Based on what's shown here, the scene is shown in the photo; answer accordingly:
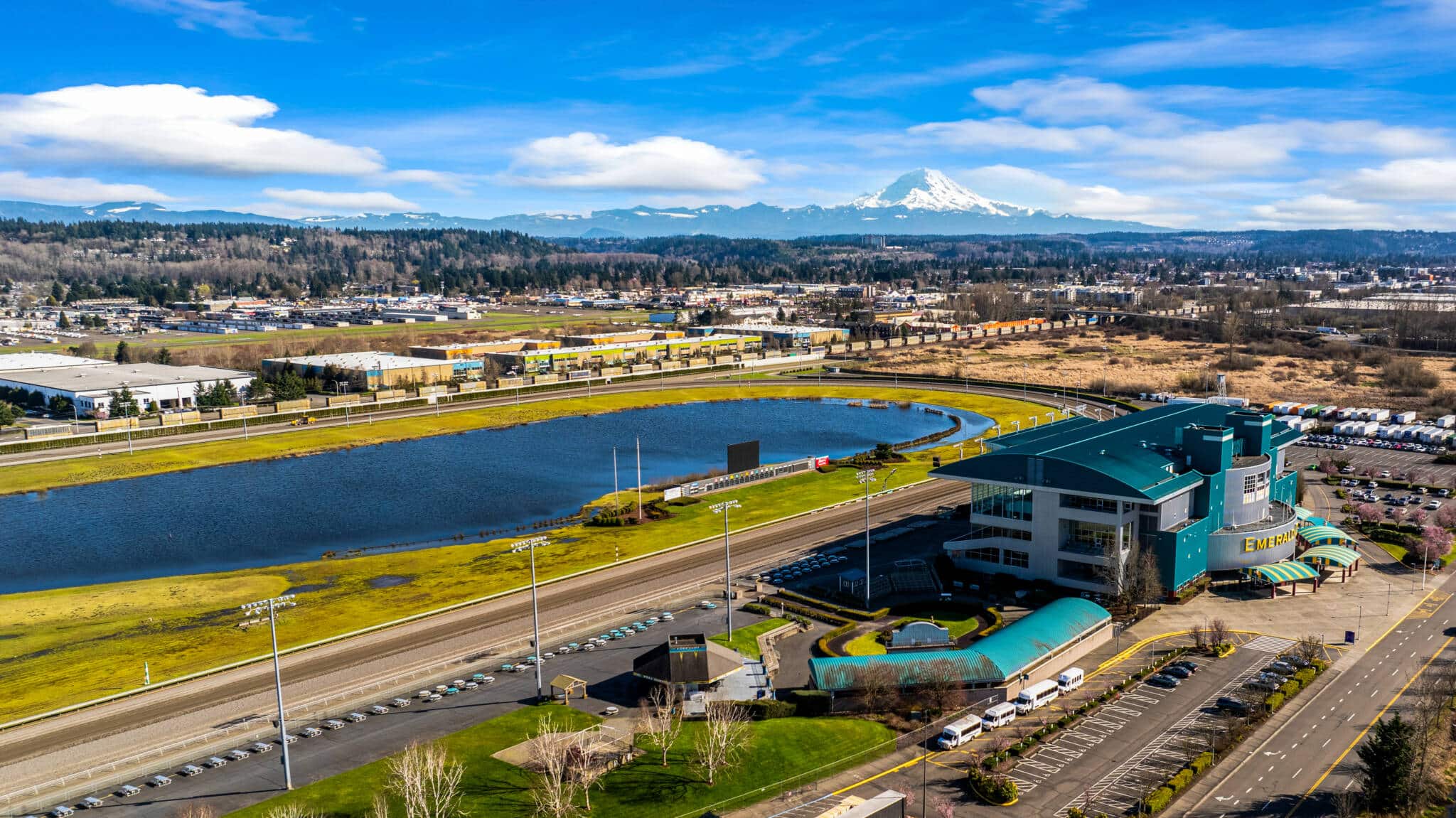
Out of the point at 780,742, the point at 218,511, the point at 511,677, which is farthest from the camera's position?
the point at 218,511

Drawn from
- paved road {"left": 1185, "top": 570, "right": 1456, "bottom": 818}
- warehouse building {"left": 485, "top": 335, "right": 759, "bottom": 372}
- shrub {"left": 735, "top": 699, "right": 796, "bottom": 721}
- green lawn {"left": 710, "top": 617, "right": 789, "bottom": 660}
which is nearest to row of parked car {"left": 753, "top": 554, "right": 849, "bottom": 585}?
green lawn {"left": 710, "top": 617, "right": 789, "bottom": 660}

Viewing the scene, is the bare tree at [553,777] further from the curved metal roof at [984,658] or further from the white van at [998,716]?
the white van at [998,716]

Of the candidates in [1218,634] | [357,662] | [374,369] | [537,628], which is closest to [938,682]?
[1218,634]

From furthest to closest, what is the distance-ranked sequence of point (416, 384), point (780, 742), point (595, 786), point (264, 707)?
point (416, 384)
point (264, 707)
point (780, 742)
point (595, 786)

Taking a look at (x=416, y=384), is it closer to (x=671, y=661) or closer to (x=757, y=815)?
(x=671, y=661)

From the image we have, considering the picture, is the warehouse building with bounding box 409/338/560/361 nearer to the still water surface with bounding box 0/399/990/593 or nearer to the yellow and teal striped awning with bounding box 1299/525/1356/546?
the still water surface with bounding box 0/399/990/593

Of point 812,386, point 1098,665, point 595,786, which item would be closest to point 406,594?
point 595,786

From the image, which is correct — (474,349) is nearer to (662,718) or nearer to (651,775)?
(662,718)
